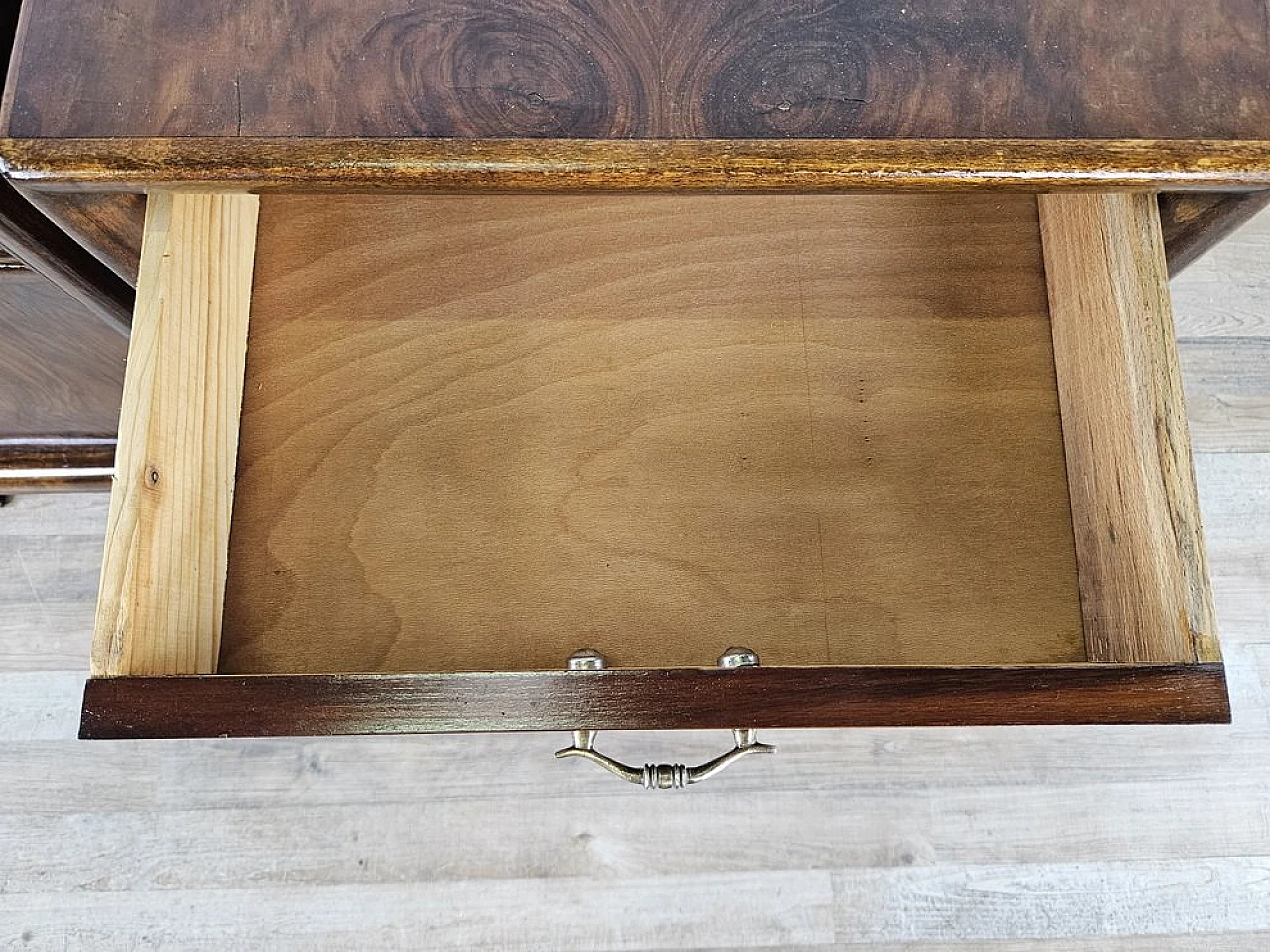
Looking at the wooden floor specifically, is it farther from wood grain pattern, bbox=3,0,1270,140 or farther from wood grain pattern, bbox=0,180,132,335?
wood grain pattern, bbox=3,0,1270,140

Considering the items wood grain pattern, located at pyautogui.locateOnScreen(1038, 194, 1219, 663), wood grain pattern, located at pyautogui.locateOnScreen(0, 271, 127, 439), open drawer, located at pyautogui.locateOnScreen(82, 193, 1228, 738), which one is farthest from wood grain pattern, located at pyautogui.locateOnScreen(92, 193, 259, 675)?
wood grain pattern, located at pyautogui.locateOnScreen(1038, 194, 1219, 663)

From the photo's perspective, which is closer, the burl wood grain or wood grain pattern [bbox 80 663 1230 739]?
wood grain pattern [bbox 80 663 1230 739]

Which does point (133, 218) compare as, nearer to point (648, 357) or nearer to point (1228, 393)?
point (648, 357)

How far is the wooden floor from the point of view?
0.80 metres

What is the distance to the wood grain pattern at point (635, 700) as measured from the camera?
Result: 0.37 metres

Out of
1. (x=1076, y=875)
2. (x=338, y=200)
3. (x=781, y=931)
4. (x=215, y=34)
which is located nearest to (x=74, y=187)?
(x=215, y=34)

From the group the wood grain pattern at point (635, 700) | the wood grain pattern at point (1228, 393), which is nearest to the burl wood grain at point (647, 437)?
the wood grain pattern at point (635, 700)

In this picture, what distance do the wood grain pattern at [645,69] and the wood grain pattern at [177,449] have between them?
7 centimetres

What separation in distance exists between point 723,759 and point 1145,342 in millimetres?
286

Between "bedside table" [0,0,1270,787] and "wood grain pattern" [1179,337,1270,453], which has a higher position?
"wood grain pattern" [1179,337,1270,453]

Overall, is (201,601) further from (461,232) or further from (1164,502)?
(1164,502)

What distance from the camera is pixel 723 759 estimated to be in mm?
488

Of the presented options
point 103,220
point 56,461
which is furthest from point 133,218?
point 56,461

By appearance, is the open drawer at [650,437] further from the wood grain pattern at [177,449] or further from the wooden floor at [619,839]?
the wooden floor at [619,839]
